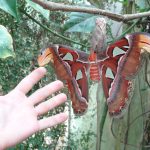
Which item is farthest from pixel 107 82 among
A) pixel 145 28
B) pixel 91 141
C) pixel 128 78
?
pixel 91 141

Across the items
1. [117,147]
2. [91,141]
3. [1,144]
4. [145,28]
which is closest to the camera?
[1,144]

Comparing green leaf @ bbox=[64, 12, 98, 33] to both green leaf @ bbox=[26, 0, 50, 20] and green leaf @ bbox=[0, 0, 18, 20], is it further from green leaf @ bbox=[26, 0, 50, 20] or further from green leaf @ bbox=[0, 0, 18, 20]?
green leaf @ bbox=[0, 0, 18, 20]

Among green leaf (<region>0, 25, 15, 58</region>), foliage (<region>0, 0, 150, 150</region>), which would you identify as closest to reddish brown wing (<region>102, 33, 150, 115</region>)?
green leaf (<region>0, 25, 15, 58</region>)

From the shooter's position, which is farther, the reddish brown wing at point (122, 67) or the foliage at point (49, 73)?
the foliage at point (49, 73)

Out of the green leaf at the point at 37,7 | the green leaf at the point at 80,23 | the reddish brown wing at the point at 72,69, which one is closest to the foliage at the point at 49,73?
the green leaf at the point at 80,23

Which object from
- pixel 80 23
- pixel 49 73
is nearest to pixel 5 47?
pixel 80 23

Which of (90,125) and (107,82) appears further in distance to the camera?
(90,125)

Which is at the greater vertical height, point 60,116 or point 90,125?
point 60,116

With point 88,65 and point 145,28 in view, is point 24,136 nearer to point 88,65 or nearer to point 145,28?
point 88,65

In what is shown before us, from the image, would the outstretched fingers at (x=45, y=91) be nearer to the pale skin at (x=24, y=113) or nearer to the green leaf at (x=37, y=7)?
the pale skin at (x=24, y=113)
